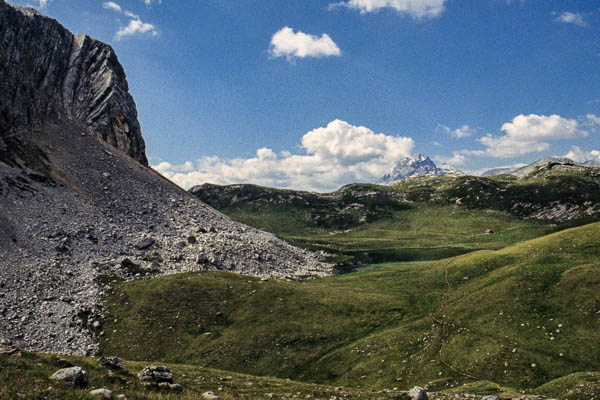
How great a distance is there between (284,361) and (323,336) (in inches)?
263

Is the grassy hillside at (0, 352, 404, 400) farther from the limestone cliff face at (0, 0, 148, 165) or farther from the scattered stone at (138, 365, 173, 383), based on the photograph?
the limestone cliff face at (0, 0, 148, 165)

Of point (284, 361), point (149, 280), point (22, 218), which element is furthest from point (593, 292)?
point (22, 218)

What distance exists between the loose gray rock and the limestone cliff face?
311 feet

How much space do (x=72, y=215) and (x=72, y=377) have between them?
237 ft

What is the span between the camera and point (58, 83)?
437 feet

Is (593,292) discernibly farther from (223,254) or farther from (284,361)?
(223,254)

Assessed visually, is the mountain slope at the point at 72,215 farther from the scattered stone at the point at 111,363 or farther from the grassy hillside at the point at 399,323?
the scattered stone at the point at 111,363

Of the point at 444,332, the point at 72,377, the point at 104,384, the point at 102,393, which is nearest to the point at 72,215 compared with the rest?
the point at 104,384

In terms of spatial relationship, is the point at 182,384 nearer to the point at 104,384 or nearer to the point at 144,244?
the point at 104,384

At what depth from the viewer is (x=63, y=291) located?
54812 mm

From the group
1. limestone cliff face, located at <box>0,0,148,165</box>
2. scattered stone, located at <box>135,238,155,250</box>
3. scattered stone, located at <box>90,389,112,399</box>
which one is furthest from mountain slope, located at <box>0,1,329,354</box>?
scattered stone, located at <box>90,389,112,399</box>

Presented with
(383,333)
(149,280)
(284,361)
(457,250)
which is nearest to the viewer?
(284,361)

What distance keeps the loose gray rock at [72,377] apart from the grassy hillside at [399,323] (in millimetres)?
26555

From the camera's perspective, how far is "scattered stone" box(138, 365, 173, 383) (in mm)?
18906
